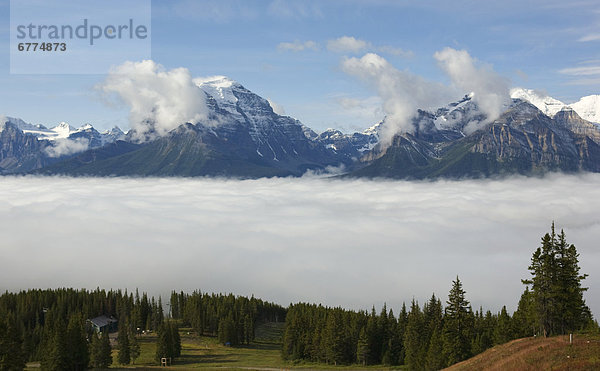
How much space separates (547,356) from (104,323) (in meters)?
147

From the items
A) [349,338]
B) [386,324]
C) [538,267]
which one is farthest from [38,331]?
[538,267]

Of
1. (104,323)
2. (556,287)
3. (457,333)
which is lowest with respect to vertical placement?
(104,323)

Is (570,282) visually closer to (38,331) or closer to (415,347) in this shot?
(415,347)

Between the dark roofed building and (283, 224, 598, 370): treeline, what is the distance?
208 feet

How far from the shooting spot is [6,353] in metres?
91.9

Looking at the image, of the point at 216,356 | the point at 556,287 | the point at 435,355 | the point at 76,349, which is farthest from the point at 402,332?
the point at 76,349

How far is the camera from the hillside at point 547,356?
2555 inches

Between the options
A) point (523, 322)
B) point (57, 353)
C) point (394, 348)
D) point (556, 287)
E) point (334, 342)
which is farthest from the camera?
point (334, 342)

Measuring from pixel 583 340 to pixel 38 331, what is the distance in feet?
460

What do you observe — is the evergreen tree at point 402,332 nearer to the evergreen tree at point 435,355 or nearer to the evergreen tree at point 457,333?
the evergreen tree at point 435,355

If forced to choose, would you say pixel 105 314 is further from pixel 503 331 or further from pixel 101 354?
pixel 503 331

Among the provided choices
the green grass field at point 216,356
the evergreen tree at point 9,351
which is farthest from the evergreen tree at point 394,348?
the evergreen tree at point 9,351

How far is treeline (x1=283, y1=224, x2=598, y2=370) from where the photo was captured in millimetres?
91625

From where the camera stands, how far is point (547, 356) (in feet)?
226
